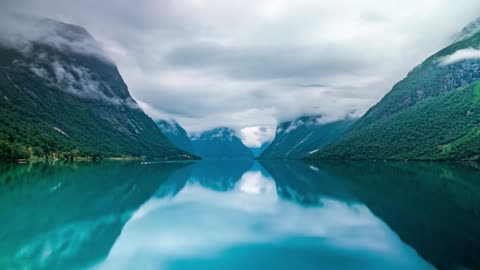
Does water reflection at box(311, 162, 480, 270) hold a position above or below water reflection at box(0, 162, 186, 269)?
below

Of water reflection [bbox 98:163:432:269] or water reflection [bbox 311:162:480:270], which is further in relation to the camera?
water reflection [bbox 311:162:480:270]

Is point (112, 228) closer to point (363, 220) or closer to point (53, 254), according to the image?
point (53, 254)

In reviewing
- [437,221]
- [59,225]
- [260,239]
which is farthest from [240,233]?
[437,221]

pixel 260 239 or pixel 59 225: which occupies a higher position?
pixel 59 225

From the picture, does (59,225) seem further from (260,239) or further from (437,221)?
(437,221)

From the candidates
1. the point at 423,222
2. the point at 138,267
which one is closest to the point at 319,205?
the point at 423,222

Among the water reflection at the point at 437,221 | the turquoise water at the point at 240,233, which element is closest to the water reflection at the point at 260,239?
the turquoise water at the point at 240,233

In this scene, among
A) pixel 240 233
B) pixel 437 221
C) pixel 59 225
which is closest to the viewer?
pixel 240 233

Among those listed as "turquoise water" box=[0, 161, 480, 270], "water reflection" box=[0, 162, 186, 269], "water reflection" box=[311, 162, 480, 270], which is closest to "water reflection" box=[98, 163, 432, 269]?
"turquoise water" box=[0, 161, 480, 270]

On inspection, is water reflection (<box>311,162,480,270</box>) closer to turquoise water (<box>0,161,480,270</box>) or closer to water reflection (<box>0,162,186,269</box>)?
turquoise water (<box>0,161,480,270</box>)

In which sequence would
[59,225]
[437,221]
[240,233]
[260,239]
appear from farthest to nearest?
1. [437,221]
2. [59,225]
3. [240,233]
4. [260,239]

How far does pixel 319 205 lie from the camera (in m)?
39.3

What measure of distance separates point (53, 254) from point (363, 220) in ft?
73.9

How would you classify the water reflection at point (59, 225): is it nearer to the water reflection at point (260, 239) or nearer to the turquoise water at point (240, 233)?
the turquoise water at point (240, 233)
